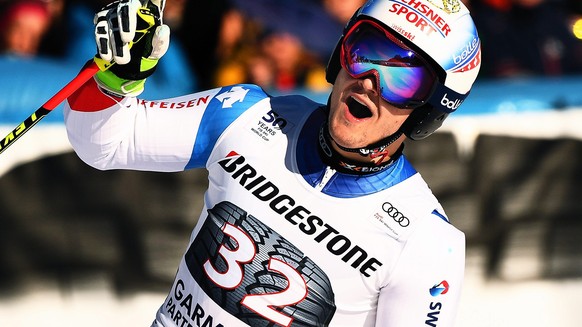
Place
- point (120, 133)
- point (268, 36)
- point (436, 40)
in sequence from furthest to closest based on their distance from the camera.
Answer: point (268, 36), point (120, 133), point (436, 40)

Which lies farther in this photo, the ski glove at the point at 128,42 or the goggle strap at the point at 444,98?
the goggle strap at the point at 444,98

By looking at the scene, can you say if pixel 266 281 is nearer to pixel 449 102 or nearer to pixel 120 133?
pixel 120 133

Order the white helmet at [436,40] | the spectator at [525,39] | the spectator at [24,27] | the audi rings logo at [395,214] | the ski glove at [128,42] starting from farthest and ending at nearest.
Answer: the spectator at [525,39] < the spectator at [24,27] < the audi rings logo at [395,214] < the white helmet at [436,40] < the ski glove at [128,42]

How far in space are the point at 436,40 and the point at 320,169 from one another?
563 mm

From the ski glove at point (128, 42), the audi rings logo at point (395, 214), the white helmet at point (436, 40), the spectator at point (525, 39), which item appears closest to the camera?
the ski glove at point (128, 42)

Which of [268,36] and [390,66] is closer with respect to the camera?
[390,66]

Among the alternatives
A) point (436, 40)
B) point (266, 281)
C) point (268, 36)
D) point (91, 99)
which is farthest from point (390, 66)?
point (268, 36)

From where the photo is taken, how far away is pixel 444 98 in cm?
308

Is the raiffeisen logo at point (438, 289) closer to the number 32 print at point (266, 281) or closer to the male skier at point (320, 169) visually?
the male skier at point (320, 169)

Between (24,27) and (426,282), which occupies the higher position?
(426,282)

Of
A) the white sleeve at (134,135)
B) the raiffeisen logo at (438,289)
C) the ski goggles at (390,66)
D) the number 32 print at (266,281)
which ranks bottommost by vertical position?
the number 32 print at (266,281)

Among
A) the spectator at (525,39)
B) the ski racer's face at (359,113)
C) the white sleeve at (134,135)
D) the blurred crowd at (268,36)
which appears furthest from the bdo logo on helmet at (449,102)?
the spectator at (525,39)

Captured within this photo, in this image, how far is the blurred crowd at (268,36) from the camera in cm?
569

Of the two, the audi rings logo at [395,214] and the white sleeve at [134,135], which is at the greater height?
the white sleeve at [134,135]
